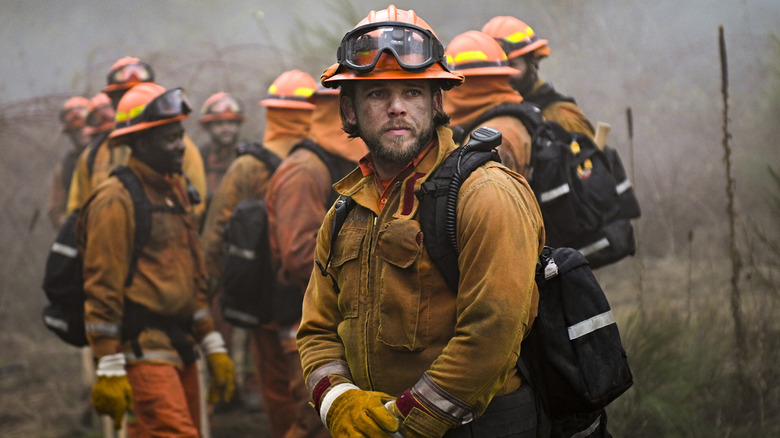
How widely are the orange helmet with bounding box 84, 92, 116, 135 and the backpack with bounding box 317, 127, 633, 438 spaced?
5.80 metres

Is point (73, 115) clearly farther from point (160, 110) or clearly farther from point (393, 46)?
point (393, 46)

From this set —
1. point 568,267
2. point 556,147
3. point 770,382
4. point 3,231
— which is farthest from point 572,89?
point 3,231

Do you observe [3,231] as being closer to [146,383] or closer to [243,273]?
[243,273]

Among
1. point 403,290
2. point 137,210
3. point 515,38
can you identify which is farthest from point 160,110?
point 403,290

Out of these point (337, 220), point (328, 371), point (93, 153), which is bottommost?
point (328, 371)

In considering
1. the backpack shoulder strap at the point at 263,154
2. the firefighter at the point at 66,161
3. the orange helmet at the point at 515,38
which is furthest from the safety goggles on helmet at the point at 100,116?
the orange helmet at the point at 515,38

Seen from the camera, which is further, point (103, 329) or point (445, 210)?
point (103, 329)

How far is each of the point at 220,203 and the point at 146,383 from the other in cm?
223

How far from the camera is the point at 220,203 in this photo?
689 centimetres

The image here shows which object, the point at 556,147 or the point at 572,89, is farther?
the point at 572,89

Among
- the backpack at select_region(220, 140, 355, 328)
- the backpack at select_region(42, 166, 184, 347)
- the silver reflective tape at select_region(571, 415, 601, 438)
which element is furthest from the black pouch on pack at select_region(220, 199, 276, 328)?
the silver reflective tape at select_region(571, 415, 601, 438)

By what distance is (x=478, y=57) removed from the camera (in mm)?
4824

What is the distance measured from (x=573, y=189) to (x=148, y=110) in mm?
2480

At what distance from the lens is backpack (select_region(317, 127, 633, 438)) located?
8.22 ft
